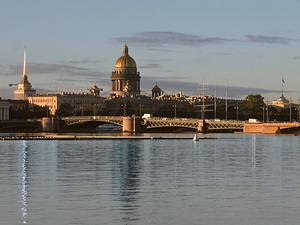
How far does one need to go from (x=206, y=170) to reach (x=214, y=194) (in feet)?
50.7

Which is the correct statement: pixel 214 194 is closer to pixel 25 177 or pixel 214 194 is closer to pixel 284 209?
pixel 284 209

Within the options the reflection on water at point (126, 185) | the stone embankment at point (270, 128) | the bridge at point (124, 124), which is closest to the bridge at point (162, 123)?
the bridge at point (124, 124)

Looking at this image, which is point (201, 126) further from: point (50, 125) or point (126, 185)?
point (126, 185)

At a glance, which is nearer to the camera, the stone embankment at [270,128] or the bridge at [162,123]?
the stone embankment at [270,128]

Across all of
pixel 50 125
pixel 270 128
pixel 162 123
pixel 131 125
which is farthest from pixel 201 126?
pixel 50 125

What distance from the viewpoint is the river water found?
31234mm

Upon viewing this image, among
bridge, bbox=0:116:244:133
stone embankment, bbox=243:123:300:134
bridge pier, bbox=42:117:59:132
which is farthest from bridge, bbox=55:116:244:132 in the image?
bridge pier, bbox=42:117:59:132

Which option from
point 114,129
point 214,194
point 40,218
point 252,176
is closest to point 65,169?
point 252,176

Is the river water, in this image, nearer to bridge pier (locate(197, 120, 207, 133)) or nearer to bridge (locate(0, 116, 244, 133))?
bridge (locate(0, 116, 244, 133))

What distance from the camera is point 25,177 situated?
4738 centimetres

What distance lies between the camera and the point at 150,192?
128 feet

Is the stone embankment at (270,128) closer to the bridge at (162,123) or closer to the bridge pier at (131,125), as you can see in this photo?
the bridge at (162,123)

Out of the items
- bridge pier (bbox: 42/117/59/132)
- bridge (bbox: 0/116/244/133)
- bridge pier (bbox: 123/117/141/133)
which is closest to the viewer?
bridge (bbox: 0/116/244/133)

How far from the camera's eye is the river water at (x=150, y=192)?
102 ft
